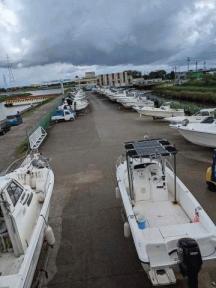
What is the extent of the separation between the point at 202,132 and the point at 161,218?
8.08 meters

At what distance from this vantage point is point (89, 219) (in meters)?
9.03

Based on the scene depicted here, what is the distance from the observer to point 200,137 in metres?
15.0

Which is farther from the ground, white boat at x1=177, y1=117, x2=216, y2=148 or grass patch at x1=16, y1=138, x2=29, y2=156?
white boat at x1=177, y1=117, x2=216, y2=148

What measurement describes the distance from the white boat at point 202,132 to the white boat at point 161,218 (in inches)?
232

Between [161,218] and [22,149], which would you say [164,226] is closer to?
[161,218]

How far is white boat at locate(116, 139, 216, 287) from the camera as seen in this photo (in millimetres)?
5402

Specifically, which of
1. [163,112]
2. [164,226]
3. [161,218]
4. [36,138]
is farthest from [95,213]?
[163,112]

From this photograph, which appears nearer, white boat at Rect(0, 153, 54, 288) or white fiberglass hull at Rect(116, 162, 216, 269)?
white boat at Rect(0, 153, 54, 288)

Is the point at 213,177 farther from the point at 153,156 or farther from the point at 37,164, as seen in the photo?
the point at 37,164

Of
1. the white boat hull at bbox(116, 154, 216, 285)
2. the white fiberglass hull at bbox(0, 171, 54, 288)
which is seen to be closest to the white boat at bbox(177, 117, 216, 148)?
the white boat hull at bbox(116, 154, 216, 285)

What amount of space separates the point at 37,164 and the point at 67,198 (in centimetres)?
152

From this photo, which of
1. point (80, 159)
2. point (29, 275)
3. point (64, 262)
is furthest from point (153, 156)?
point (80, 159)

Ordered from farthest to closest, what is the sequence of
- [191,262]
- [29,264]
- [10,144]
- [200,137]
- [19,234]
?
[10,144] < [200,137] < [19,234] < [29,264] < [191,262]

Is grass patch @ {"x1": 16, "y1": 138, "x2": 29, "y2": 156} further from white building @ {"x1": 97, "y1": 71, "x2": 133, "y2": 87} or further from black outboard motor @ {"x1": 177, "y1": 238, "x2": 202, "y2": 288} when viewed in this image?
white building @ {"x1": 97, "y1": 71, "x2": 133, "y2": 87}
